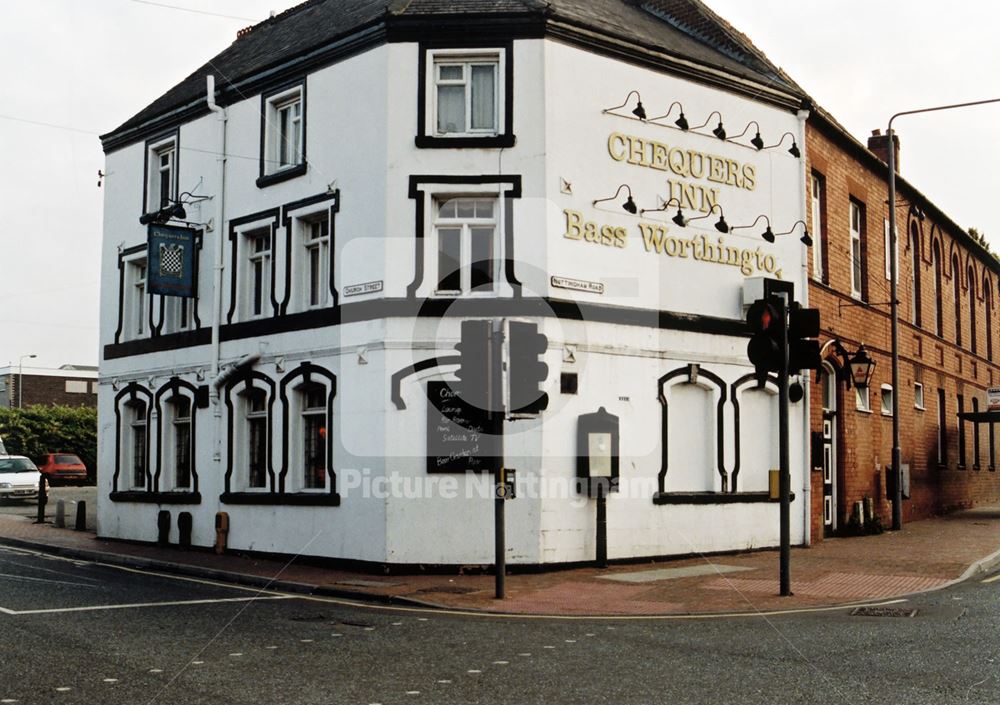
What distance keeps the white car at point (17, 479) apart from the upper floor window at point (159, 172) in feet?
55.4

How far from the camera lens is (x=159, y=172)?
23.5 metres

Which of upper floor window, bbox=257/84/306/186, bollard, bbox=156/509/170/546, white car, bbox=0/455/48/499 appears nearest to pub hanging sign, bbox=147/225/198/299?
upper floor window, bbox=257/84/306/186

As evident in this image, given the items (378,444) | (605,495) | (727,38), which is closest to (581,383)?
(605,495)

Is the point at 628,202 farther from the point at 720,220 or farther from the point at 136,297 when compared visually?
the point at 136,297

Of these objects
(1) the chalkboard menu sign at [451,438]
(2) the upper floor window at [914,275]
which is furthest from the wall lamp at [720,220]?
(2) the upper floor window at [914,275]

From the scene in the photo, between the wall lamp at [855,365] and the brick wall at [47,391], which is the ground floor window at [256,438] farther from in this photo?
the brick wall at [47,391]

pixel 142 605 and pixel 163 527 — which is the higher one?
pixel 163 527

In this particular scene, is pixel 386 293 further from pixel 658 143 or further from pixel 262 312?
pixel 658 143

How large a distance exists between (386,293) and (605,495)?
4.72 meters

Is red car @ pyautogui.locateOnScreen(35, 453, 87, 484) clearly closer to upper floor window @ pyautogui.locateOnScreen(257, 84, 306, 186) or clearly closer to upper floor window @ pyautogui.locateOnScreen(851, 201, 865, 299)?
upper floor window @ pyautogui.locateOnScreen(257, 84, 306, 186)

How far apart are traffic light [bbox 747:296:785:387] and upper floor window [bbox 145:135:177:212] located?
552 inches

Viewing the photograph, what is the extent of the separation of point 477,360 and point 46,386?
65.3m

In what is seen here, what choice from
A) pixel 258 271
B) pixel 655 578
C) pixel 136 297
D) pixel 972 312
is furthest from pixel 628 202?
pixel 972 312

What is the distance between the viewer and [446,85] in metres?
18.0
